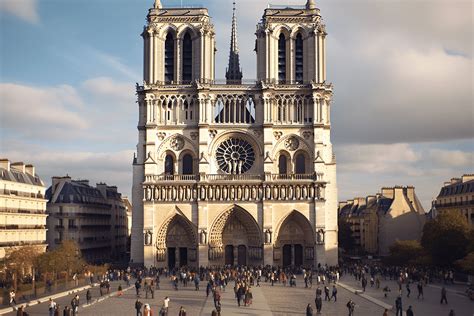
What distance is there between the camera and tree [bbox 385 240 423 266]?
5524 centimetres

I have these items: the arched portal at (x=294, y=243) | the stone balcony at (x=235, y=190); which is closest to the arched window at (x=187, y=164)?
the stone balcony at (x=235, y=190)

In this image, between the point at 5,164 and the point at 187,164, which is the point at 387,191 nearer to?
the point at 187,164

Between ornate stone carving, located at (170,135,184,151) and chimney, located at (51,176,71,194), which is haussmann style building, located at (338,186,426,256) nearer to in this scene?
ornate stone carving, located at (170,135,184,151)

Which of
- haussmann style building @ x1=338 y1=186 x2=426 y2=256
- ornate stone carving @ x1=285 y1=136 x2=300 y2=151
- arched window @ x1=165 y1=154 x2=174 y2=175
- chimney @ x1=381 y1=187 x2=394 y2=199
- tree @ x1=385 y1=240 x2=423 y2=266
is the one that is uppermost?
ornate stone carving @ x1=285 y1=136 x2=300 y2=151

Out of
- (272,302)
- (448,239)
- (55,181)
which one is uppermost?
(55,181)

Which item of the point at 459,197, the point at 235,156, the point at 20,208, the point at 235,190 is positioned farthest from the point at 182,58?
the point at 459,197

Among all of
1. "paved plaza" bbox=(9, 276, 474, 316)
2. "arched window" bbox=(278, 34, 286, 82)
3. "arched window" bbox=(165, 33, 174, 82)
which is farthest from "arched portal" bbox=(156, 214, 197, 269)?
"arched window" bbox=(278, 34, 286, 82)

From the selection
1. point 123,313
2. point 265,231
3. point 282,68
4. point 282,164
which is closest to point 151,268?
point 265,231

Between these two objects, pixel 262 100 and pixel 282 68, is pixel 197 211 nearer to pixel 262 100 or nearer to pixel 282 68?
pixel 262 100

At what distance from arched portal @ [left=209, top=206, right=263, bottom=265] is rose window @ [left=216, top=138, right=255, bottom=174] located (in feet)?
13.1

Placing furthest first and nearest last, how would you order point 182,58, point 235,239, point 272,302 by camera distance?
point 182,58
point 235,239
point 272,302

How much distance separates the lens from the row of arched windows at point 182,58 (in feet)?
207

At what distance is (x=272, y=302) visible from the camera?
36.9 m

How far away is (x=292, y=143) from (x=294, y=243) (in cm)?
869
